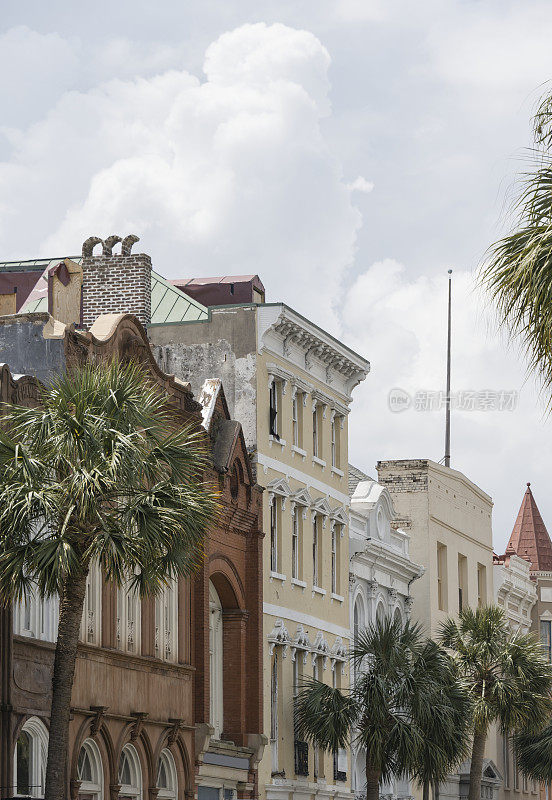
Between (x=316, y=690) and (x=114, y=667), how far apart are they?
1151cm

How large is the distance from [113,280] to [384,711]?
13.0 m

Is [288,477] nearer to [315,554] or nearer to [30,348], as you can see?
[315,554]

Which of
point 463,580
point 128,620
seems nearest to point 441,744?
point 128,620

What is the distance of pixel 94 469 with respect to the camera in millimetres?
23469

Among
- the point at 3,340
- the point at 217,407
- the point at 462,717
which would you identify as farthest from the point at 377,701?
the point at 3,340

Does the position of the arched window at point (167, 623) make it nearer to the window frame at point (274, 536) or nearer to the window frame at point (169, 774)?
the window frame at point (169, 774)

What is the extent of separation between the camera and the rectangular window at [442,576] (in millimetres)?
60750

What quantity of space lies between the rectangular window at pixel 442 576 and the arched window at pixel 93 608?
1191 inches

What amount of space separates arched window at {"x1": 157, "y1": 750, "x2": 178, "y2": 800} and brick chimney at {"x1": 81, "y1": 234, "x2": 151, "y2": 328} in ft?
39.0

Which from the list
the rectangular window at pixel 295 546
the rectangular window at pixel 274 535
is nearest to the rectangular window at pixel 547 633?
the rectangular window at pixel 295 546

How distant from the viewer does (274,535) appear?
43.2m

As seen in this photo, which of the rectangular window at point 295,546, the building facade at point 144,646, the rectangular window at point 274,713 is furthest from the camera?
the rectangular window at point 295,546

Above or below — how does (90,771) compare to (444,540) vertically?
below

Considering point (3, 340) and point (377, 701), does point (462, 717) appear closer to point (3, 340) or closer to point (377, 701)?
point (377, 701)
